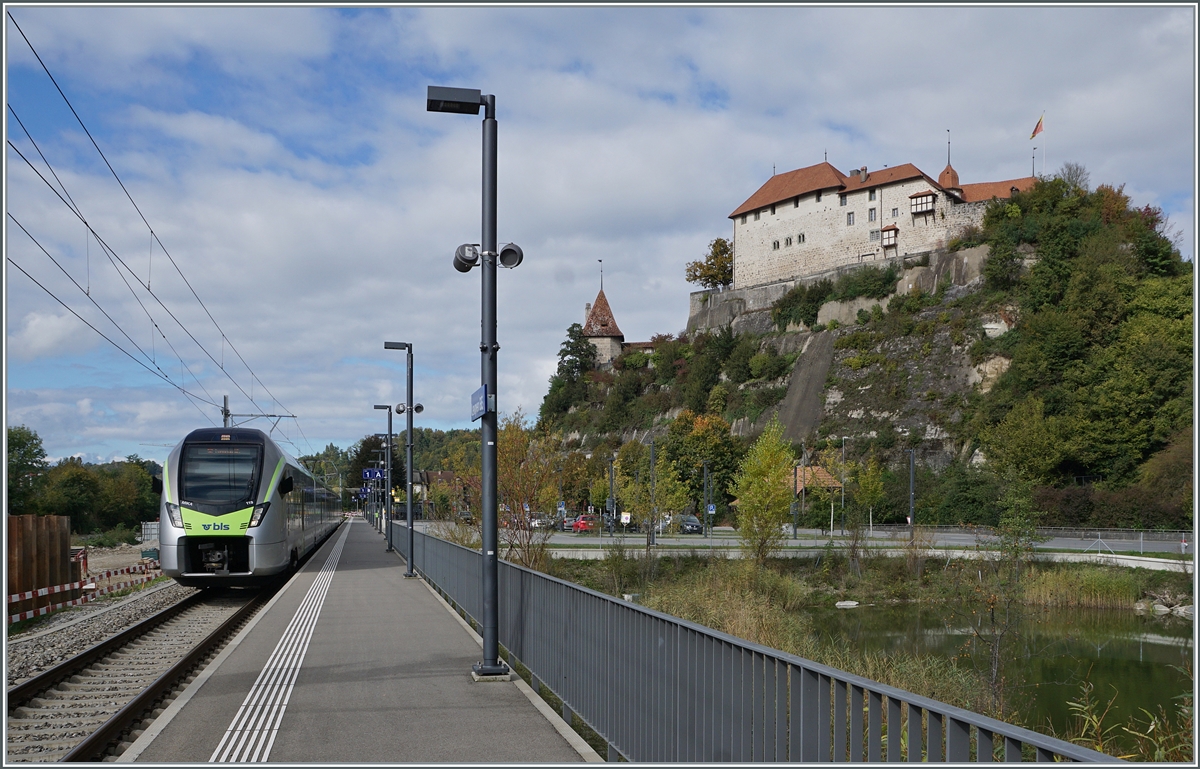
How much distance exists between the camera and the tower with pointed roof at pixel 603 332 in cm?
13575

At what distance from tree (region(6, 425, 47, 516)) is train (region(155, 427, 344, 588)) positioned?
36972mm

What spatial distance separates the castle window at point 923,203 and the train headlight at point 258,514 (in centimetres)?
8639

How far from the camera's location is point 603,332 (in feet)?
448

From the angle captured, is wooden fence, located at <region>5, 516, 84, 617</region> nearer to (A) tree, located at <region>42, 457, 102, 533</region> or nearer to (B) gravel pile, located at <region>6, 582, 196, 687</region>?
(B) gravel pile, located at <region>6, 582, 196, 687</region>

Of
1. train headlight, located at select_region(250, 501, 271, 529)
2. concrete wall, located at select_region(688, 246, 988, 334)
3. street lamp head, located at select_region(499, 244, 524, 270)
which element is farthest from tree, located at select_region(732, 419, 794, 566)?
concrete wall, located at select_region(688, 246, 988, 334)

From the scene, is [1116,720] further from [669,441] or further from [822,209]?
[822,209]

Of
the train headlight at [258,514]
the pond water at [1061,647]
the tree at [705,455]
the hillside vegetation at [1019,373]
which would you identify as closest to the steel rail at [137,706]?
the train headlight at [258,514]

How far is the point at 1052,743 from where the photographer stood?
294cm

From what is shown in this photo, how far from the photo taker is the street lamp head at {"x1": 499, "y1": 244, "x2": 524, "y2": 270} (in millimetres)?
9758

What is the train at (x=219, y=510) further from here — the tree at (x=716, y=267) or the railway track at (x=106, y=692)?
the tree at (x=716, y=267)

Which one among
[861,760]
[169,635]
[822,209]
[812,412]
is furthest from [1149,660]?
[822,209]

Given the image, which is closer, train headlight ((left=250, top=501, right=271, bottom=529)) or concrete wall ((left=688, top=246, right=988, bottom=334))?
train headlight ((left=250, top=501, right=271, bottom=529))

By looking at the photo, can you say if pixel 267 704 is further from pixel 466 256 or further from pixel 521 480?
pixel 521 480

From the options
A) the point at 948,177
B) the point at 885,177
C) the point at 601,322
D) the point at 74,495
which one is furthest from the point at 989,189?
the point at 74,495
